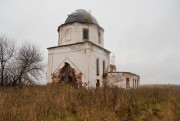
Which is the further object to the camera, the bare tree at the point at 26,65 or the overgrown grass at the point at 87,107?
the bare tree at the point at 26,65

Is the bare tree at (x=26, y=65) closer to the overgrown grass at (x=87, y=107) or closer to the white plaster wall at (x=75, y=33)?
the white plaster wall at (x=75, y=33)

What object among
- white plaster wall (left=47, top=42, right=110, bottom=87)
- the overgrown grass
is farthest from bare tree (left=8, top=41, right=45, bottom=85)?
the overgrown grass

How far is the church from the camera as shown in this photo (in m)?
23.2

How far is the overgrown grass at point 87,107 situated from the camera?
235 inches

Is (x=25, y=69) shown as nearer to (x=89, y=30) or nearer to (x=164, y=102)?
(x=89, y=30)

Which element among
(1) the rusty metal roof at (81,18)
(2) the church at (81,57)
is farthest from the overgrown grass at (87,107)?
(1) the rusty metal roof at (81,18)

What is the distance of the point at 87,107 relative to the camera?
6.69 m

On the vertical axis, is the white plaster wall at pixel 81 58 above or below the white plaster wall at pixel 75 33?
below

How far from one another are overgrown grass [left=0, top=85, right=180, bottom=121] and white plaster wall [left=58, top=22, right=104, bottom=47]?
16.2 m

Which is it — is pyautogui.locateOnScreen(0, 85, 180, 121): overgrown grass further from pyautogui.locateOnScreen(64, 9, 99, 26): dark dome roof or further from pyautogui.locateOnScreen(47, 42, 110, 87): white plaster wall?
pyautogui.locateOnScreen(64, 9, 99, 26): dark dome roof

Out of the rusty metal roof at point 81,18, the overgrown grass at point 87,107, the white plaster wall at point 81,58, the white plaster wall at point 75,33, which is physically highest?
the rusty metal roof at point 81,18

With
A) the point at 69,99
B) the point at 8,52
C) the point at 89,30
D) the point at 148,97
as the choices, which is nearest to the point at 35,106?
the point at 69,99

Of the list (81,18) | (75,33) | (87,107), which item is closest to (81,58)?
(75,33)

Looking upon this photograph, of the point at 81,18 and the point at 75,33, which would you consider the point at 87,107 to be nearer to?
the point at 75,33
